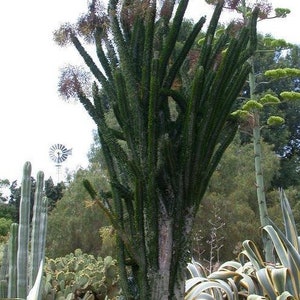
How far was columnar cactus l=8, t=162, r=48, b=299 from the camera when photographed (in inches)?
176

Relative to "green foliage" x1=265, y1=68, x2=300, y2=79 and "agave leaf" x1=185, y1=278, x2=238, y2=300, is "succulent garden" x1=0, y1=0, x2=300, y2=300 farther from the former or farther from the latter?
"green foliage" x1=265, y1=68, x2=300, y2=79

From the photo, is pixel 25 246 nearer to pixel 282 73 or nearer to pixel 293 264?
pixel 293 264

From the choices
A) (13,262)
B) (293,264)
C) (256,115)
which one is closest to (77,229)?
(256,115)

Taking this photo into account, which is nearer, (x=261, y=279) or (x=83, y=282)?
(x=261, y=279)

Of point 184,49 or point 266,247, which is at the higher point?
point 184,49

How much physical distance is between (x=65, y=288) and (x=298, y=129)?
78.4ft

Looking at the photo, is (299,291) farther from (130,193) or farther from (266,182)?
(266,182)

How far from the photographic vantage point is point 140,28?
4148mm

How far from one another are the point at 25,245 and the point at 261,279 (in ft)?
6.01

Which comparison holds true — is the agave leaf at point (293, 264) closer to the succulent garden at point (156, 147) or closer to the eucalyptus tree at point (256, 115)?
the succulent garden at point (156, 147)

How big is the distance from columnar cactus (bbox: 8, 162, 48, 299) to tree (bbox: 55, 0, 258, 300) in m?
0.83

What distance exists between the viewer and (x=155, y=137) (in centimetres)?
371

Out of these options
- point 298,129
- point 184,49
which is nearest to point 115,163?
point 184,49

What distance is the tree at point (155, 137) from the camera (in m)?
3.64
